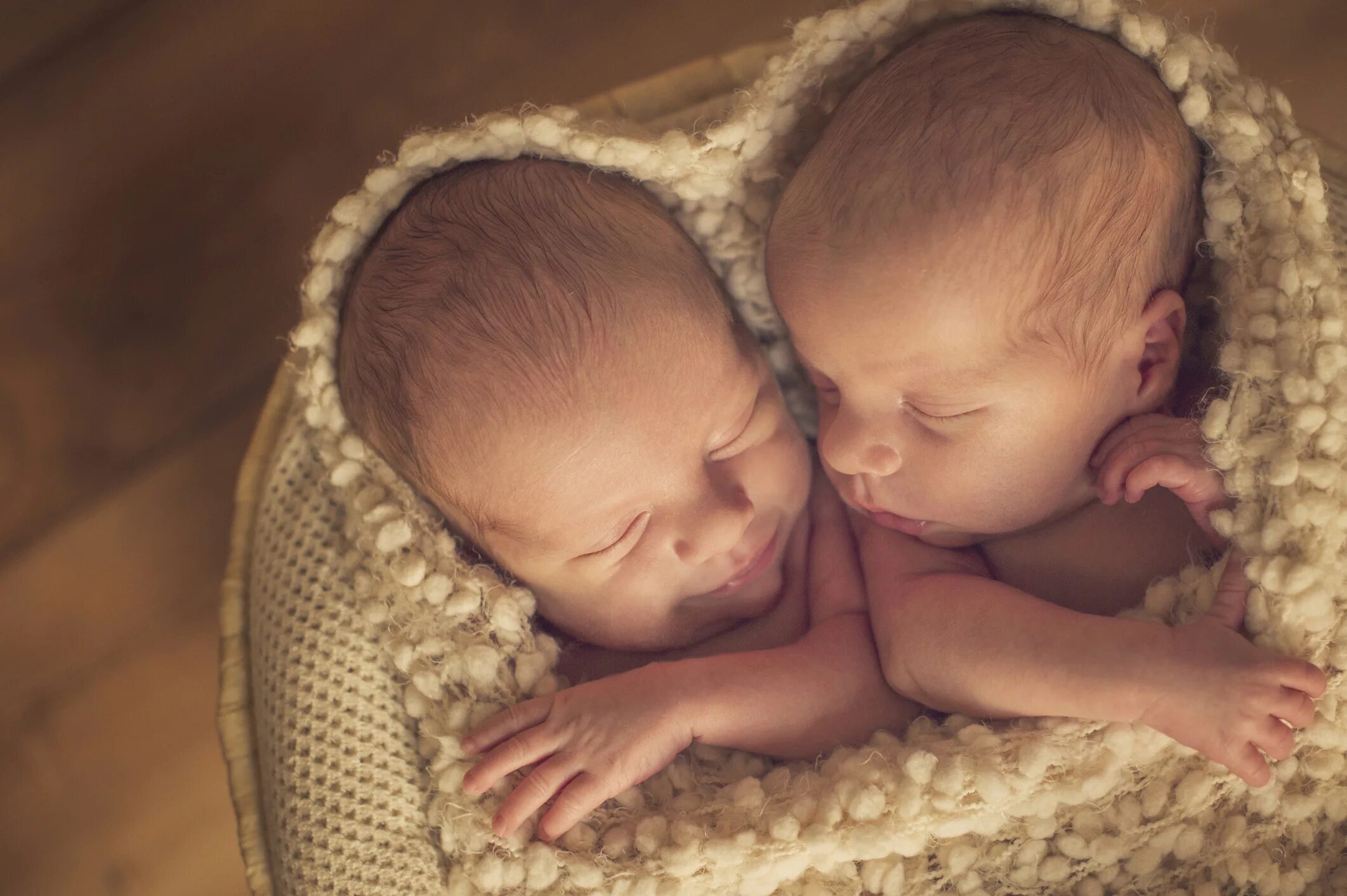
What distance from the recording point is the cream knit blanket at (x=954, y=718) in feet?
2.94

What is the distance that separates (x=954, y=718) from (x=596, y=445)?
1.37 ft

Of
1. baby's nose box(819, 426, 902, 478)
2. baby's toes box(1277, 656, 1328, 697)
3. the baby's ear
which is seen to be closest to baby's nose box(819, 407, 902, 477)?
baby's nose box(819, 426, 902, 478)

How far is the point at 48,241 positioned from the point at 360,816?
1.16 metres

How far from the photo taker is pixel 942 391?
950 millimetres

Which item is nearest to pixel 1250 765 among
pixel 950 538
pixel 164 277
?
pixel 950 538

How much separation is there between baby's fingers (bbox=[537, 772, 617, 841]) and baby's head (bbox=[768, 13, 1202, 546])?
372 millimetres

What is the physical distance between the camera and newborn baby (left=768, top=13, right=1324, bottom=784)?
0.88 meters

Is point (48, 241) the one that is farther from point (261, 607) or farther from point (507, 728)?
point (507, 728)

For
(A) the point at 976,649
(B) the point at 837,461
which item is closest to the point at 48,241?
(B) the point at 837,461

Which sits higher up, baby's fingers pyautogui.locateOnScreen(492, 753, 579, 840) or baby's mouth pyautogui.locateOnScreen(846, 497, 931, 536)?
baby's mouth pyautogui.locateOnScreen(846, 497, 931, 536)

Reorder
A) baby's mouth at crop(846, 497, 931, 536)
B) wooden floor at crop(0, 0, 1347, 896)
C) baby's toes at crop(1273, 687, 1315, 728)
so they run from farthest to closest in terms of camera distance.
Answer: wooden floor at crop(0, 0, 1347, 896), baby's mouth at crop(846, 497, 931, 536), baby's toes at crop(1273, 687, 1315, 728)

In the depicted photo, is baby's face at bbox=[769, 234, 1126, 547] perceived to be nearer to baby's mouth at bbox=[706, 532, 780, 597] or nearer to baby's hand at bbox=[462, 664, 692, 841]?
baby's mouth at bbox=[706, 532, 780, 597]

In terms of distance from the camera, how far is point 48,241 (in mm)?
1672

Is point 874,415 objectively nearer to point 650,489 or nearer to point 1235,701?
point 650,489
